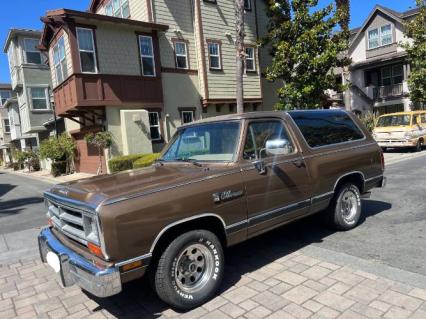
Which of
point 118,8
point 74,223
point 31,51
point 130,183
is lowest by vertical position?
point 74,223

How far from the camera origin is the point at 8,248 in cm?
634

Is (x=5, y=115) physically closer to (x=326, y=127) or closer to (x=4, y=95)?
(x=4, y=95)

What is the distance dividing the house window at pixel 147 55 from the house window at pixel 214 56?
129 inches

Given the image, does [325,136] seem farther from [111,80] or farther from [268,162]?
[111,80]

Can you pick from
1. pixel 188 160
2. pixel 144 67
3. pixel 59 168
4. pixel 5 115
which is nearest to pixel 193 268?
pixel 188 160

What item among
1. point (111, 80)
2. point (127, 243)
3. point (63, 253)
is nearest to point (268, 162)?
point (127, 243)

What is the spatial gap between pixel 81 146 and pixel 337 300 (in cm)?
1775

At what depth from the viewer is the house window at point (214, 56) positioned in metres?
19.0

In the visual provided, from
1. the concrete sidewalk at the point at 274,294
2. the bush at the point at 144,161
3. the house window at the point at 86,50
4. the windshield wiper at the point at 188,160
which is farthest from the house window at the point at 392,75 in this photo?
the windshield wiper at the point at 188,160

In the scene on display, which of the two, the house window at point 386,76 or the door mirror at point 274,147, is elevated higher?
the house window at point 386,76

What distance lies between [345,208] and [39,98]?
28.7 m

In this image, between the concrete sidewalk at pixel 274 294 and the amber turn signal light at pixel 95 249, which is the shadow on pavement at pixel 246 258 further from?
the amber turn signal light at pixel 95 249

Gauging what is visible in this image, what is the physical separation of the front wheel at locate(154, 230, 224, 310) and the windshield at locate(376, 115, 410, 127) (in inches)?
630

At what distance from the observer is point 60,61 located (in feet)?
55.2
